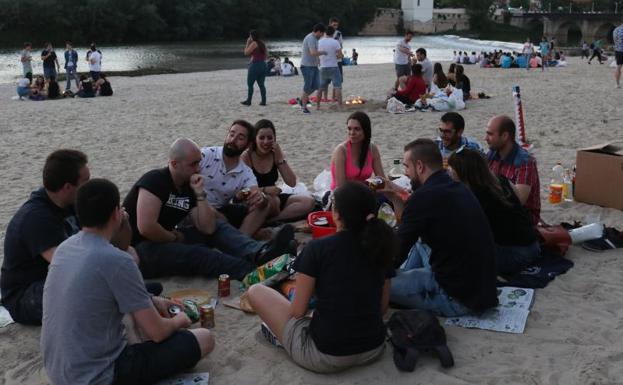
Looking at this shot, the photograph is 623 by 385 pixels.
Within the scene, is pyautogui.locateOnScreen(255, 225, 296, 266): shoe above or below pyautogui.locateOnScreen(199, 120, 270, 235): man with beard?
below

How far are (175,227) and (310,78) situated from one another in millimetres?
8956

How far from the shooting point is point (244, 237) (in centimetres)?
511

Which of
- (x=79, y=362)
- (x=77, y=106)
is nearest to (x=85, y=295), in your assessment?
(x=79, y=362)

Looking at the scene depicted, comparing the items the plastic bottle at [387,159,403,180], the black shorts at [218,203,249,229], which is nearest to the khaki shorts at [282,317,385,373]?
the black shorts at [218,203,249,229]

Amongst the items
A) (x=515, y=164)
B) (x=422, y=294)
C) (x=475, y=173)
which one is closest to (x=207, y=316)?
(x=422, y=294)

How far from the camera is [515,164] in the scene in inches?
205

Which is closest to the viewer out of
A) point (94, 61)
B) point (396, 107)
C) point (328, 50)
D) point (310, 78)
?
point (396, 107)

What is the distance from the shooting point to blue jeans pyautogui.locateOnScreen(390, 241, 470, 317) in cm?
405

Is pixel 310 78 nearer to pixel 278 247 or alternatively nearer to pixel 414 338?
pixel 278 247

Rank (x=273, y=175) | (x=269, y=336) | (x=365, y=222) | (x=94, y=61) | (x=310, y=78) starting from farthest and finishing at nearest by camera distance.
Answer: (x=94, y=61), (x=310, y=78), (x=273, y=175), (x=269, y=336), (x=365, y=222)

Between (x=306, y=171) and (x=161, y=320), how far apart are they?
16.6 ft

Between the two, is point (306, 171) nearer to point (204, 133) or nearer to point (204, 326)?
point (204, 133)

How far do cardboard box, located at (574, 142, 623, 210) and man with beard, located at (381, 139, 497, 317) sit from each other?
288 centimetres

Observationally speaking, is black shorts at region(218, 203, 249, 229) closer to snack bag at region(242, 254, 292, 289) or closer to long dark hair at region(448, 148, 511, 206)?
snack bag at region(242, 254, 292, 289)
